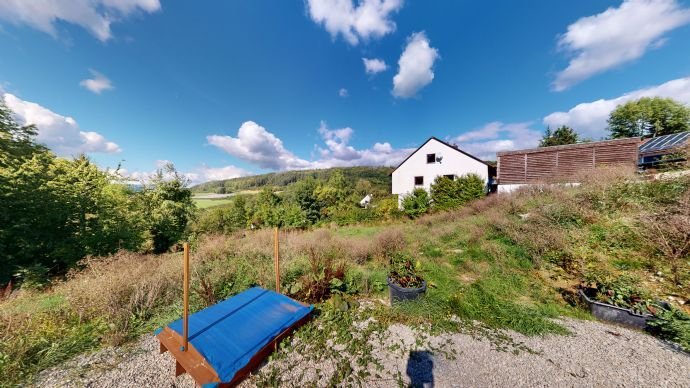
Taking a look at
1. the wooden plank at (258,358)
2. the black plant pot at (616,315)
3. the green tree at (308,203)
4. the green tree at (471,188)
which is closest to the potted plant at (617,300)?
the black plant pot at (616,315)

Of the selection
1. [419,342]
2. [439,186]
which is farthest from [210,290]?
[439,186]

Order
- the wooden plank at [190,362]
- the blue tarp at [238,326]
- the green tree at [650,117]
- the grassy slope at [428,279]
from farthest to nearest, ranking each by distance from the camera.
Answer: the green tree at [650,117], the grassy slope at [428,279], the blue tarp at [238,326], the wooden plank at [190,362]

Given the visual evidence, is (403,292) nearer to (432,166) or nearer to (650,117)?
(432,166)

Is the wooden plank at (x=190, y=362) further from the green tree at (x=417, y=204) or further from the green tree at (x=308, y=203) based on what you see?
the green tree at (x=308, y=203)

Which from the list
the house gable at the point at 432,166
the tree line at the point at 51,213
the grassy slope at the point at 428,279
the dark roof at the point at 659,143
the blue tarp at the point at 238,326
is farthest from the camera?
the house gable at the point at 432,166

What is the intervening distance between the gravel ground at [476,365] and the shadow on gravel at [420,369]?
12mm

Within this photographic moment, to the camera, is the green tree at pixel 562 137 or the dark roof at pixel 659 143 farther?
the green tree at pixel 562 137

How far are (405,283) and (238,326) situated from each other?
9.60 ft

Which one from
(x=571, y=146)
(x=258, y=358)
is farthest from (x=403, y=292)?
(x=571, y=146)

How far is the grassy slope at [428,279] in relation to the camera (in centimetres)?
318

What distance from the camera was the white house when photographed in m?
16.1

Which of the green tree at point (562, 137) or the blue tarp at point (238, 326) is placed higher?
the green tree at point (562, 137)

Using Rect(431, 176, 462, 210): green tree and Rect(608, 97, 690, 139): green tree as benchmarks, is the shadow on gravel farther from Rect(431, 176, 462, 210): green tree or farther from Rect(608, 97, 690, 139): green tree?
Rect(608, 97, 690, 139): green tree

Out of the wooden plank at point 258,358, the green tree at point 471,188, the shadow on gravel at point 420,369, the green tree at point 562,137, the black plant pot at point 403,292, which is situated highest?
the green tree at point 562,137
